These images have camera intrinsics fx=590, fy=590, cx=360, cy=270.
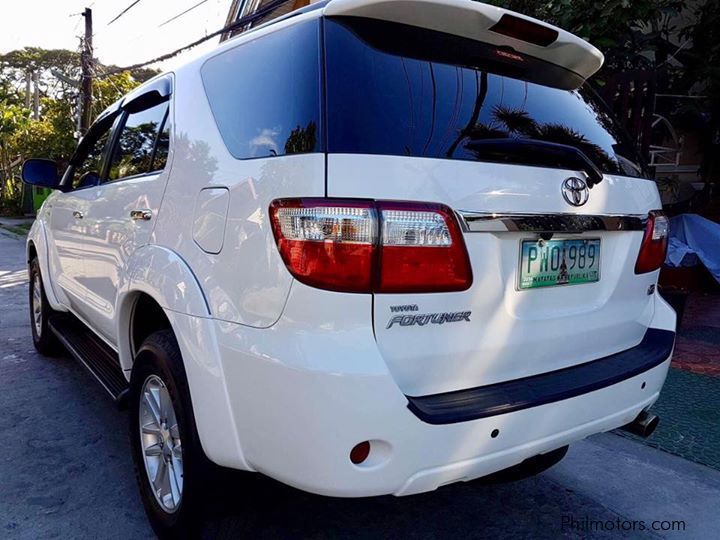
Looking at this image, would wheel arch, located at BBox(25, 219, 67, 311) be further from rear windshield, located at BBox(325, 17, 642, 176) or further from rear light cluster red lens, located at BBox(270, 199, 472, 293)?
rear windshield, located at BBox(325, 17, 642, 176)

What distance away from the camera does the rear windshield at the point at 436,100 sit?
167 cm

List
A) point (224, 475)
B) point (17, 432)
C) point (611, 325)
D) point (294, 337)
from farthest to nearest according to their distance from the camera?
point (17, 432)
point (611, 325)
point (224, 475)
point (294, 337)

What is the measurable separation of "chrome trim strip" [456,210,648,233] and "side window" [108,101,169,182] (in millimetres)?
1330

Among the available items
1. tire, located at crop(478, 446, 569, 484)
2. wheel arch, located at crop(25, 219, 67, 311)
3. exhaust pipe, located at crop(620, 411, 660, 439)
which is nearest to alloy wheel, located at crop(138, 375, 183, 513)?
tire, located at crop(478, 446, 569, 484)

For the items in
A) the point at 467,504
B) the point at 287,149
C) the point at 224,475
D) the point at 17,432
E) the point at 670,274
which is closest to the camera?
the point at 287,149

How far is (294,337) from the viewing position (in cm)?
158

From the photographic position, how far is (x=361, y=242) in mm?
1568

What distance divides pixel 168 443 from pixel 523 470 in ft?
4.75

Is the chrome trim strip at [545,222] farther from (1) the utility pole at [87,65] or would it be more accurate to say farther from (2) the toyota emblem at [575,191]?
(1) the utility pole at [87,65]

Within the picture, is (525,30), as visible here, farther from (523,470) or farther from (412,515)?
(412,515)

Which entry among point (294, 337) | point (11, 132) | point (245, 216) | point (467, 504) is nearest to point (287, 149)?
point (245, 216)

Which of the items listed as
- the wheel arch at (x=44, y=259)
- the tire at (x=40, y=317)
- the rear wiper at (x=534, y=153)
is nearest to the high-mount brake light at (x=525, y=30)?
the rear wiper at (x=534, y=153)

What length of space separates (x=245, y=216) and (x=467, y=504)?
5.58 feet

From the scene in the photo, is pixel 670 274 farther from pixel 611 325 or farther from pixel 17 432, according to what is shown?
pixel 17 432
